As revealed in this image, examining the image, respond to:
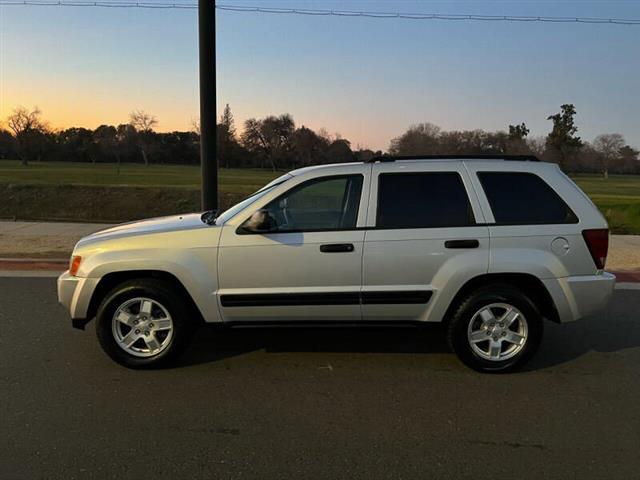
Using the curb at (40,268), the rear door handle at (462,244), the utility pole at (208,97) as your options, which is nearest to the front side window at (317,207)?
the rear door handle at (462,244)

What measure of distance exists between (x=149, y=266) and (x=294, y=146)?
8464 centimetres

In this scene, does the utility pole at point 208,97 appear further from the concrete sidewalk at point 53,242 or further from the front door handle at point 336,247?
the front door handle at point 336,247

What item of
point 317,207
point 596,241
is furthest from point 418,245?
point 596,241

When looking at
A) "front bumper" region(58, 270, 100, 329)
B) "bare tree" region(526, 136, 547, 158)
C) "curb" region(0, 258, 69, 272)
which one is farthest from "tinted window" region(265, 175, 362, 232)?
"bare tree" region(526, 136, 547, 158)

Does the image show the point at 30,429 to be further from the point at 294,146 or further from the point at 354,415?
the point at 294,146

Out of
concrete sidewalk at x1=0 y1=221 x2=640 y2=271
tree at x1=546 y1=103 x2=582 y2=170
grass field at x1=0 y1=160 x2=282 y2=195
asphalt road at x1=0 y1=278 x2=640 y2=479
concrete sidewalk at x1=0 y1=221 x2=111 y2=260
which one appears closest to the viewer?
asphalt road at x1=0 y1=278 x2=640 y2=479

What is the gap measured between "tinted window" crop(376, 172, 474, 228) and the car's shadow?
2.95 ft

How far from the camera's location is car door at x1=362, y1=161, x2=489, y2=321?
13.8 ft

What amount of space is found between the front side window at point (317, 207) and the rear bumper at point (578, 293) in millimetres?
1695

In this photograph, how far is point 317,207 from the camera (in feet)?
14.7

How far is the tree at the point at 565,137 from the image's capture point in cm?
8381

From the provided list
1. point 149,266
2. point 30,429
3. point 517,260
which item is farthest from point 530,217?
point 30,429

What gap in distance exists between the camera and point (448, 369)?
4410mm

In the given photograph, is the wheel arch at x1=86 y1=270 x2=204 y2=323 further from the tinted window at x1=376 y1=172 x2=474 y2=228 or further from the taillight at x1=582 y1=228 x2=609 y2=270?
the taillight at x1=582 y1=228 x2=609 y2=270
